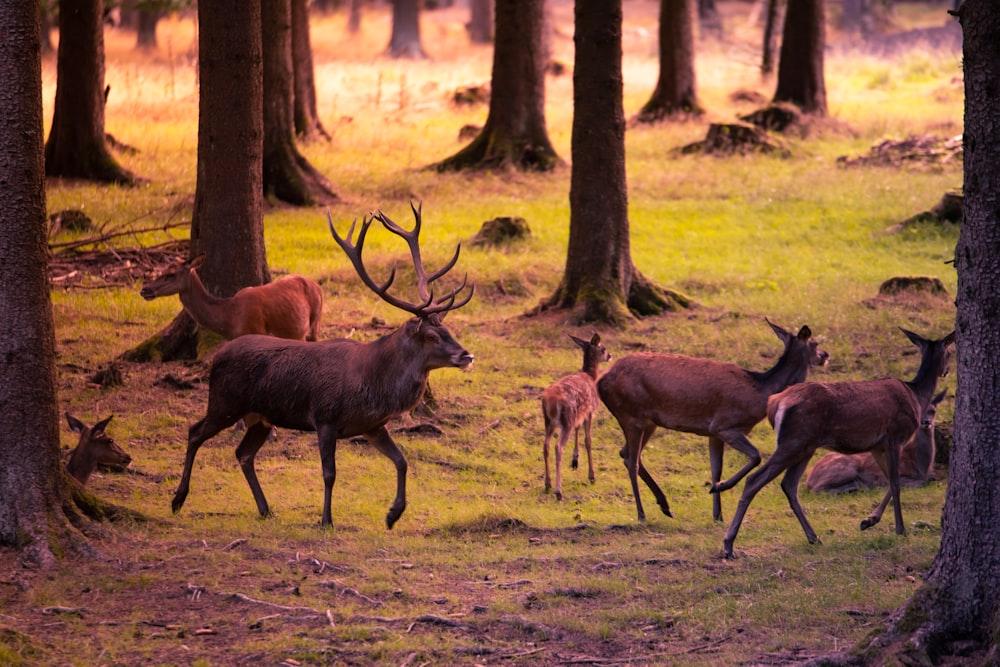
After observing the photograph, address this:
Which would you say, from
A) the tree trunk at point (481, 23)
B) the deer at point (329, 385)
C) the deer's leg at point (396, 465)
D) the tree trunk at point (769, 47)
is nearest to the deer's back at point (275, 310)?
the deer at point (329, 385)

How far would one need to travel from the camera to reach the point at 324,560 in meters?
8.01

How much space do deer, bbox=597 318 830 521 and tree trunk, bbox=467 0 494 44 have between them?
3813 cm

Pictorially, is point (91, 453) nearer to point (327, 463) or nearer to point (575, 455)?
point (327, 463)

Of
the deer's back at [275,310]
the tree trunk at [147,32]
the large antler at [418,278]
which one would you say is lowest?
the deer's back at [275,310]

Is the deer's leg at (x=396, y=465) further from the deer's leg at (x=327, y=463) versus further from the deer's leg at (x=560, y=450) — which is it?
the deer's leg at (x=560, y=450)

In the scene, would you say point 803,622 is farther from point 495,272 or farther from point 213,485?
point 495,272

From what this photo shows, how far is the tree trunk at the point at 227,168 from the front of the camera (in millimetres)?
12773

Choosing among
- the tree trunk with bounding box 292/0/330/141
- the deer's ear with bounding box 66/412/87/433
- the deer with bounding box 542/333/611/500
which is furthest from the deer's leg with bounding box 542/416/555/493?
the tree trunk with bounding box 292/0/330/141

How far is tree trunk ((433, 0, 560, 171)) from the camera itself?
21500mm

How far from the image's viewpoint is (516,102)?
21938 millimetres

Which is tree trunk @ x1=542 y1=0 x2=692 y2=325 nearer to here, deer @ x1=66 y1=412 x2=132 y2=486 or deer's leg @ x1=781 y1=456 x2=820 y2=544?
deer's leg @ x1=781 y1=456 x2=820 y2=544

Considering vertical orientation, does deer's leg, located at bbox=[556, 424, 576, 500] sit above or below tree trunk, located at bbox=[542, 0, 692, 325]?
below

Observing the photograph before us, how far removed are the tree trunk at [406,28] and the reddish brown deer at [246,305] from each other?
111ft

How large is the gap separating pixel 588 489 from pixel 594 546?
6.36 feet
